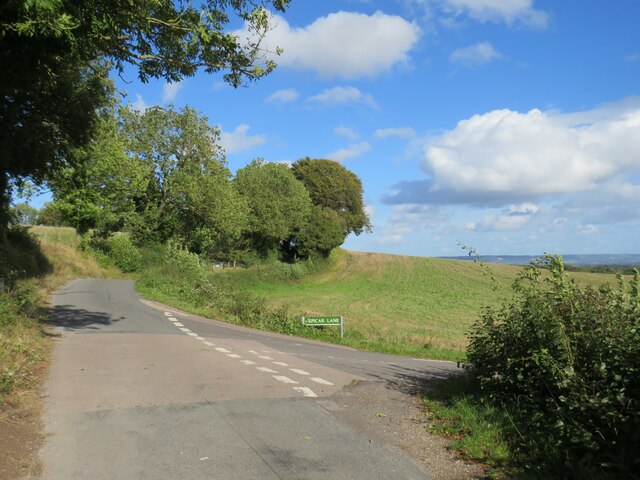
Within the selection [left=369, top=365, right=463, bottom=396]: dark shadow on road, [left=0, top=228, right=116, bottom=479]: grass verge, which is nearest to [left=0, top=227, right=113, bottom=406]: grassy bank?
[left=0, top=228, right=116, bottom=479]: grass verge

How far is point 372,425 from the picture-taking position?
5.94 m

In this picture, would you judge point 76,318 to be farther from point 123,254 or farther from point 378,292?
point 378,292

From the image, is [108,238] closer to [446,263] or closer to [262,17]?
[262,17]

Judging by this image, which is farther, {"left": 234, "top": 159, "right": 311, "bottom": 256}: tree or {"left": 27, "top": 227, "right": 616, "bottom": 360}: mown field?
{"left": 234, "top": 159, "right": 311, "bottom": 256}: tree

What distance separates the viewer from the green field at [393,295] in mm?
21375

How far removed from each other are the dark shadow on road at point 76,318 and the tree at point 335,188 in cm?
5316

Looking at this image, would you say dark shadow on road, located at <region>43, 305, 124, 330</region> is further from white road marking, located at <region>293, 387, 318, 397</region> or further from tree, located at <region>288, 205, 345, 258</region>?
tree, located at <region>288, 205, 345, 258</region>

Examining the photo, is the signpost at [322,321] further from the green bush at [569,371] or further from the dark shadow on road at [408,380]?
the green bush at [569,371]

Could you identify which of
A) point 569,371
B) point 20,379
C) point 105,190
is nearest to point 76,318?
point 20,379

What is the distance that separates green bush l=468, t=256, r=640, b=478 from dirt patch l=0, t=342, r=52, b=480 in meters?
4.45

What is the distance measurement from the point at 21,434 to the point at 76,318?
1112cm

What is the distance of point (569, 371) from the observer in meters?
4.50

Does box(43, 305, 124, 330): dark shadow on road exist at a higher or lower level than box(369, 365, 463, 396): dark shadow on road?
higher

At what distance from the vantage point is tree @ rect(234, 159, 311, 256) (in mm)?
55188
